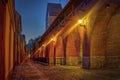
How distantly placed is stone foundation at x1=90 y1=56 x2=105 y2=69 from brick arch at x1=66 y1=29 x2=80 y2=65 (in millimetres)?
8633

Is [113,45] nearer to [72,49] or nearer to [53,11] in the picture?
[72,49]

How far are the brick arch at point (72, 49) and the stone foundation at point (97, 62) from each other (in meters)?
8.63

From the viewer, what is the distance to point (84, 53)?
18.6m

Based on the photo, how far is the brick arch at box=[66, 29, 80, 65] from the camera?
26.7 meters

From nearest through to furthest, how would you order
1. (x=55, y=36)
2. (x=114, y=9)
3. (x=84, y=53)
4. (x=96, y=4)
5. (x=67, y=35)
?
(x=96, y=4), (x=114, y=9), (x=84, y=53), (x=67, y=35), (x=55, y=36)

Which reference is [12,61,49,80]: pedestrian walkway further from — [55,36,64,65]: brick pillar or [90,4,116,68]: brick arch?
[55,36,64,65]: brick pillar

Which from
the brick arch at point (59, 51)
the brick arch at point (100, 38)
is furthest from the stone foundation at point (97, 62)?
the brick arch at point (59, 51)

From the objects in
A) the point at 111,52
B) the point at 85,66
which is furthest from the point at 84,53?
the point at 111,52

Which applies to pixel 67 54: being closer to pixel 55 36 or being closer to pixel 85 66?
pixel 55 36

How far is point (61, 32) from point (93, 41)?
9309 millimetres

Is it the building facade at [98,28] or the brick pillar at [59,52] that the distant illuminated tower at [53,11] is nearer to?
the brick pillar at [59,52]

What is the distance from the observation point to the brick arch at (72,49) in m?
26.7

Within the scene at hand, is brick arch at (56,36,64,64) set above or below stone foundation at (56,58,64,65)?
above

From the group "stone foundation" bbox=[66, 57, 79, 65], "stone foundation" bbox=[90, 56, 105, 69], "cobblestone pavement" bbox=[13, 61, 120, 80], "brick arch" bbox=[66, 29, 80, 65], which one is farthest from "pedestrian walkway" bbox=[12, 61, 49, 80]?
"brick arch" bbox=[66, 29, 80, 65]
